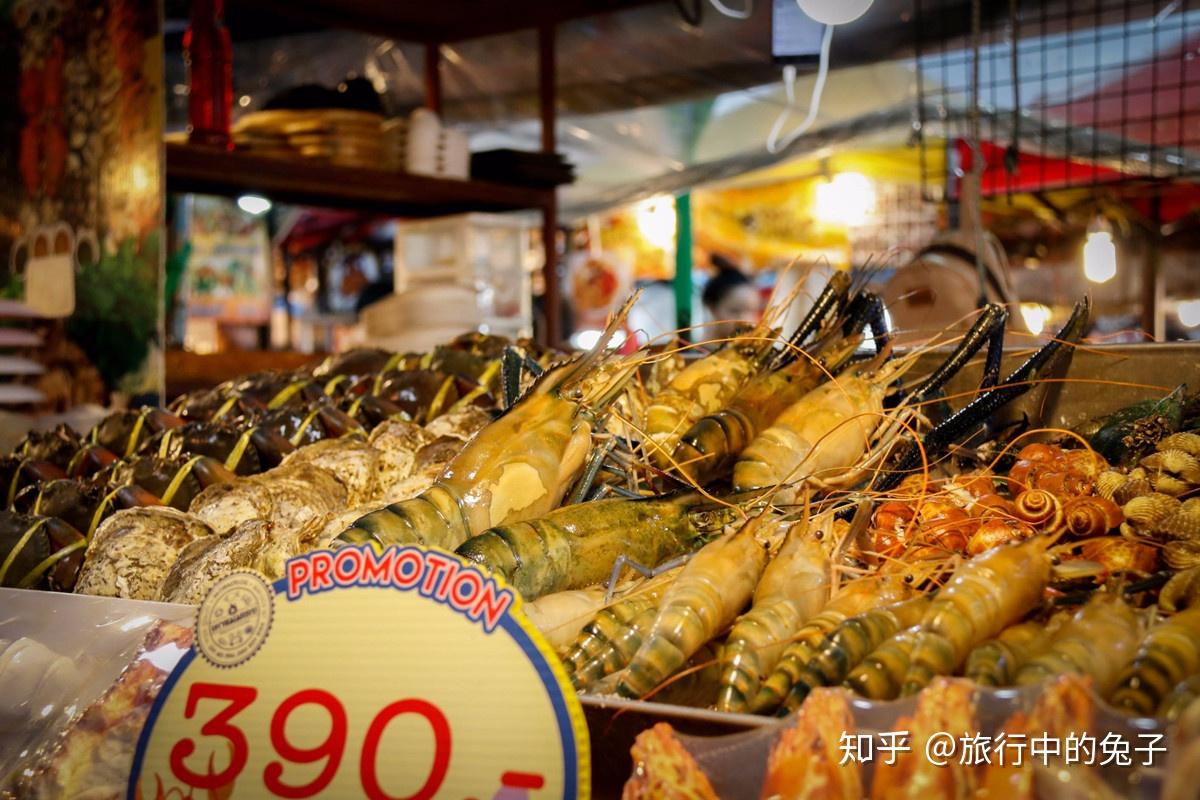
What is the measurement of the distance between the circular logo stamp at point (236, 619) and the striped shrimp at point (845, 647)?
1.98 feet

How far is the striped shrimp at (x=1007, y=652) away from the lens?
3.58ft

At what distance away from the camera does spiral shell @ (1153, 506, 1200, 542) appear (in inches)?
53.7

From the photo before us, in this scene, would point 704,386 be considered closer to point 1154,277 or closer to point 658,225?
point 1154,277

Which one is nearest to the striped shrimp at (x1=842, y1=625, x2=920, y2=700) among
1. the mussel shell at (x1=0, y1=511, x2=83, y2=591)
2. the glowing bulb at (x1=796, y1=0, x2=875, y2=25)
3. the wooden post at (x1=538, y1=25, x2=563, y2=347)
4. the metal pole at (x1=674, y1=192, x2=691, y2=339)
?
the mussel shell at (x1=0, y1=511, x2=83, y2=591)

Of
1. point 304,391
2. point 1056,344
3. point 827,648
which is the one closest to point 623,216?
point 304,391

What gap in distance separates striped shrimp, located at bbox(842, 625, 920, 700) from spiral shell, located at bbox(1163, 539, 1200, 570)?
0.43 metres

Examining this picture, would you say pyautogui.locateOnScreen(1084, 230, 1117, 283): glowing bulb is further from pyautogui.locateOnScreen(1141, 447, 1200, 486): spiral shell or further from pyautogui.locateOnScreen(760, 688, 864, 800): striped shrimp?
pyautogui.locateOnScreen(760, 688, 864, 800): striped shrimp

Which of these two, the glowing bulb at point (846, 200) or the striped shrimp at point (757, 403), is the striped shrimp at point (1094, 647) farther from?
the glowing bulb at point (846, 200)

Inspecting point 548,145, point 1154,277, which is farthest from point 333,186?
point 1154,277

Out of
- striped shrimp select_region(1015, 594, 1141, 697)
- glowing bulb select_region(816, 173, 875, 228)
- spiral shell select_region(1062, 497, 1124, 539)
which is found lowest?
striped shrimp select_region(1015, 594, 1141, 697)

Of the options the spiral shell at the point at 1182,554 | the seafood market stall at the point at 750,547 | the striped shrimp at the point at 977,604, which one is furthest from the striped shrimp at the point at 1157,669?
the spiral shell at the point at 1182,554

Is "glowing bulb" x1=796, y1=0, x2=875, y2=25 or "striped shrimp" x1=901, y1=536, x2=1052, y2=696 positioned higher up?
"glowing bulb" x1=796, y1=0, x2=875, y2=25

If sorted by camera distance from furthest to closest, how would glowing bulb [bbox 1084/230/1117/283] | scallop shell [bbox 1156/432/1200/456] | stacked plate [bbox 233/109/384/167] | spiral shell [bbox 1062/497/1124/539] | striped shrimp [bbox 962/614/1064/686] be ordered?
glowing bulb [bbox 1084/230/1117/283]
stacked plate [bbox 233/109/384/167]
scallop shell [bbox 1156/432/1200/456]
spiral shell [bbox 1062/497/1124/539]
striped shrimp [bbox 962/614/1064/686]

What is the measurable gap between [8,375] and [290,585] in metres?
2.60
